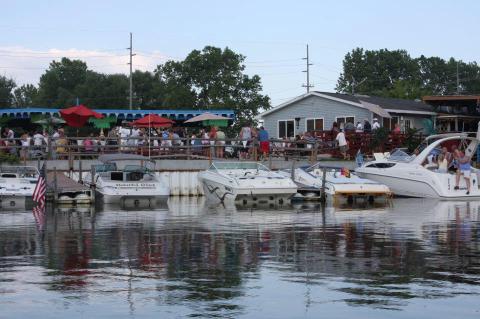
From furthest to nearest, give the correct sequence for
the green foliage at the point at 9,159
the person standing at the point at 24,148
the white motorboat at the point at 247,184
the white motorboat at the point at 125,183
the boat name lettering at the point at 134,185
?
the person standing at the point at 24,148
the green foliage at the point at 9,159
the boat name lettering at the point at 134,185
the white motorboat at the point at 125,183
the white motorboat at the point at 247,184

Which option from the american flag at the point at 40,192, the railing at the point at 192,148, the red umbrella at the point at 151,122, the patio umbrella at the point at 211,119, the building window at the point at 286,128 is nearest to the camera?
the american flag at the point at 40,192

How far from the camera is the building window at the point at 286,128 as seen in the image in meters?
57.8

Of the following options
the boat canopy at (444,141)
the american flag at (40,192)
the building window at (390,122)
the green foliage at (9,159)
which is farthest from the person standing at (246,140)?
the building window at (390,122)

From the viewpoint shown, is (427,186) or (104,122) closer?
(427,186)

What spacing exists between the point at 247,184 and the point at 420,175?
766 cm

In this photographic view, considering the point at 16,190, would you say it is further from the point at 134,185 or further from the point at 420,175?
the point at 420,175

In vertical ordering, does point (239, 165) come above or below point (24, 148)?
below

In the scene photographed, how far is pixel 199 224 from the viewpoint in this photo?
22734mm

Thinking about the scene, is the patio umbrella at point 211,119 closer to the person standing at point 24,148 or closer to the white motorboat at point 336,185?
the person standing at point 24,148

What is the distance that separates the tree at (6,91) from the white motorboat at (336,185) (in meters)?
85.6

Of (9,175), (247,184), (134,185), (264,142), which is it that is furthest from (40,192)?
(264,142)

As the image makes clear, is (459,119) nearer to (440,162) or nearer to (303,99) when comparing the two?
(303,99)

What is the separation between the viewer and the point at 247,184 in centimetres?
3278

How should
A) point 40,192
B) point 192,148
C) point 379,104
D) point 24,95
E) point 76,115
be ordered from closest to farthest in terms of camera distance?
point 40,192, point 76,115, point 192,148, point 379,104, point 24,95
